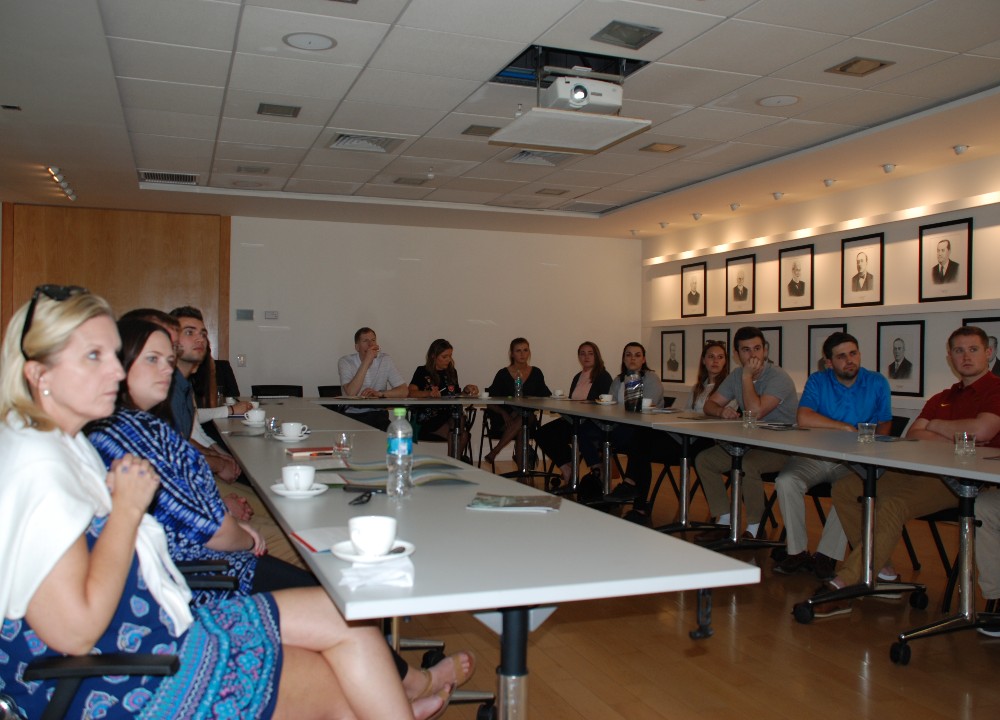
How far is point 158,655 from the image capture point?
4.39 feet

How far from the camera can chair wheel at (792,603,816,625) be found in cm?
348

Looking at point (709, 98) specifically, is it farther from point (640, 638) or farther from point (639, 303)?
point (639, 303)

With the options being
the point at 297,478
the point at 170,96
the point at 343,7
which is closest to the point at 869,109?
the point at 343,7

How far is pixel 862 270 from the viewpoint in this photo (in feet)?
21.9

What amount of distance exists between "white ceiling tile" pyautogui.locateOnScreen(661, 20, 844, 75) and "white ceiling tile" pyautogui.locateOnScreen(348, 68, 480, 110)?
3.80 feet

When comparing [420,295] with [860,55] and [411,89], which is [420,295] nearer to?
[411,89]

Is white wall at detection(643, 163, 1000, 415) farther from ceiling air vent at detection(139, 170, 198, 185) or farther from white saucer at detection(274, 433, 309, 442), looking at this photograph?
ceiling air vent at detection(139, 170, 198, 185)

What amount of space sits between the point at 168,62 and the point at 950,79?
13.2 ft

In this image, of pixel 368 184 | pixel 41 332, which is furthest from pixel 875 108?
pixel 41 332

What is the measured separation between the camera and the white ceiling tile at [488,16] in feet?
11.6

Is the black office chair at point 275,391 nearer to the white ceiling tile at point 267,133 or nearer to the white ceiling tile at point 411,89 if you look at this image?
the white ceiling tile at point 267,133

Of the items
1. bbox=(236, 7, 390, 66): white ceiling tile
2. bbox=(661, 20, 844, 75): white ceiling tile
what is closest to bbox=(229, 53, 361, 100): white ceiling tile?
bbox=(236, 7, 390, 66): white ceiling tile

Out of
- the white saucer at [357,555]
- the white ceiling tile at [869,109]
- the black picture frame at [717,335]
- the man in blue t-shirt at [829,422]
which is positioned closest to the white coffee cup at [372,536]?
the white saucer at [357,555]

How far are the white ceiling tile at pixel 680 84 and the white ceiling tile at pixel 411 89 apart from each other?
901mm
